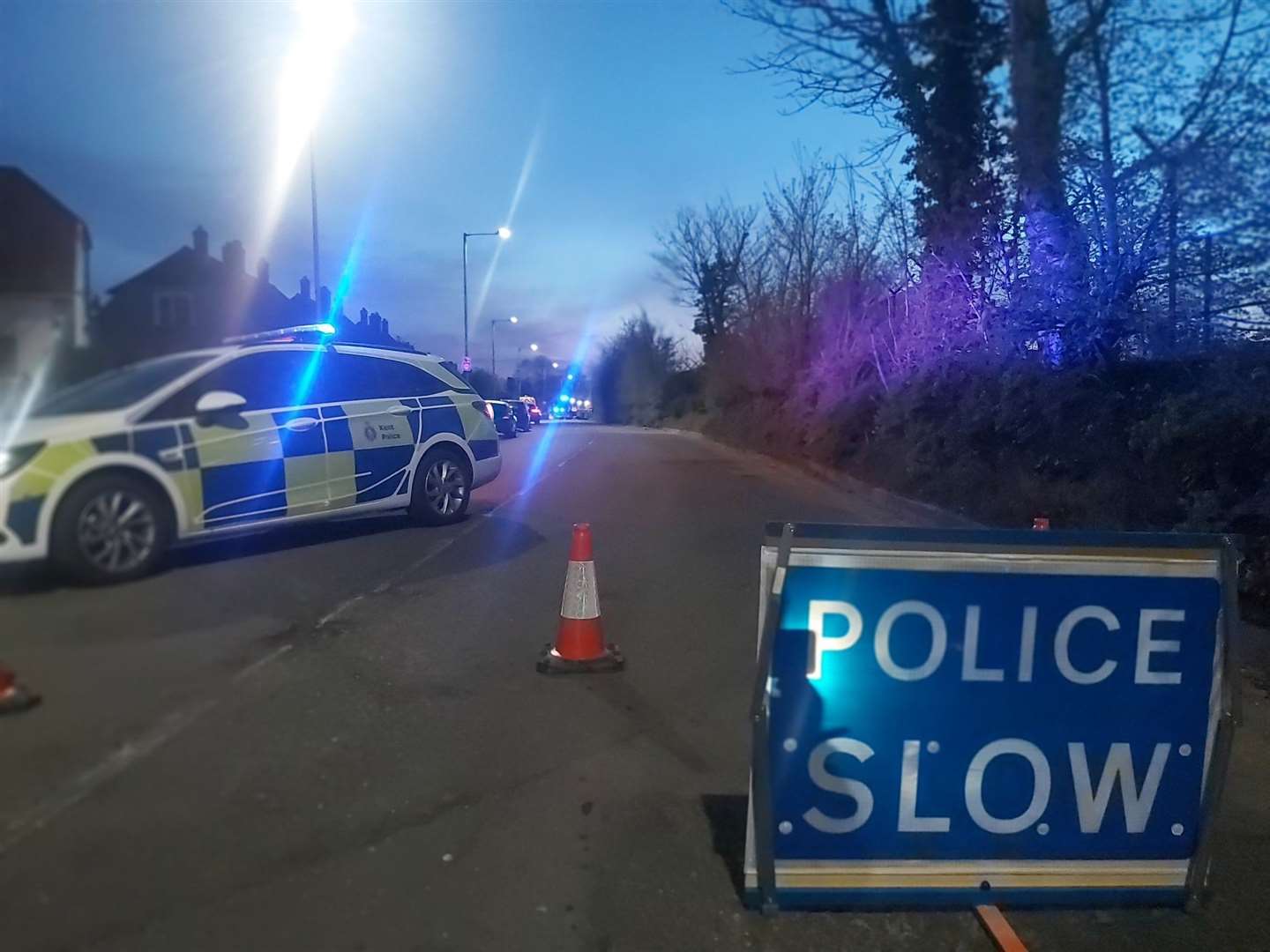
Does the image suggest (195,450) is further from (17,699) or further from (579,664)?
(579,664)

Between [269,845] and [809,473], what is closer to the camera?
[269,845]

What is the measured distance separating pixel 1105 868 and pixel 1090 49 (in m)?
6.72

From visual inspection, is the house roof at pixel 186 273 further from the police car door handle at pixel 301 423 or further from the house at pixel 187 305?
the police car door handle at pixel 301 423

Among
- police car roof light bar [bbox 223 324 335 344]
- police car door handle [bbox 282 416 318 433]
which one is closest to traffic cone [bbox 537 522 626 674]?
police car door handle [bbox 282 416 318 433]

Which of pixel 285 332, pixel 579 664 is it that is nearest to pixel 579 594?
pixel 579 664

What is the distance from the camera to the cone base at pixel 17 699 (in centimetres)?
266

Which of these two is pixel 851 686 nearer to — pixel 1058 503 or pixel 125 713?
pixel 125 713

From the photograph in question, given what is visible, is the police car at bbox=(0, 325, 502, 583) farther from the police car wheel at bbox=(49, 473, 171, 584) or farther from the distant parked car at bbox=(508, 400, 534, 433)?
the distant parked car at bbox=(508, 400, 534, 433)

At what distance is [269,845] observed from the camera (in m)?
3.78

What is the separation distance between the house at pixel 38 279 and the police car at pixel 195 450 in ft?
0.46

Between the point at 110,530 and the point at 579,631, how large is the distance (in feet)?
12.6

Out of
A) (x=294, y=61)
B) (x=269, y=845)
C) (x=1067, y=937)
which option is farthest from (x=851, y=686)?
(x=294, y=61)

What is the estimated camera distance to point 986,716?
3.58m

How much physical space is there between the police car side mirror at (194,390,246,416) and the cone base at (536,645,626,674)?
3589 millimetres
